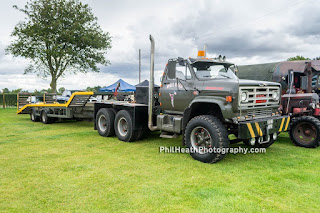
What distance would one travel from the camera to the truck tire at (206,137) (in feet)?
17.1

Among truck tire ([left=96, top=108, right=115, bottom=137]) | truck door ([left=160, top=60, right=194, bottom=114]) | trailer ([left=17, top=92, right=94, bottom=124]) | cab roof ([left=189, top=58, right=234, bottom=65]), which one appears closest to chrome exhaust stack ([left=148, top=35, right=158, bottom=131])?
truck door ([left=160, top=60, right=194, bottom=114])

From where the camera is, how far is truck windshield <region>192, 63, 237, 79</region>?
20.1 feet

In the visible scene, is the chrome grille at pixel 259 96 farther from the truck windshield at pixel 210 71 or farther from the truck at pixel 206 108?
the truck windshield at pixel 210 71

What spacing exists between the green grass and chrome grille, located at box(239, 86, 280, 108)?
1289 mm

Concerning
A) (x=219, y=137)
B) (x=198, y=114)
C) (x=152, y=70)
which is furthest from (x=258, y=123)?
(x=152, y=70)

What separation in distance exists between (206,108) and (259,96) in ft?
4.04

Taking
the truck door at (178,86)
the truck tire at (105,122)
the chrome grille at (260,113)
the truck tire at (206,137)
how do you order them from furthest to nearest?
1. the truck tire at (105,122)
2. the truck door at (178,86)
3. the chrome grille at (260,113)
4. the truck tire at (206,137)

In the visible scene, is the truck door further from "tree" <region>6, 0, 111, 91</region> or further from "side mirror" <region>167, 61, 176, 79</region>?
"tree" <region>6, 0, 111, 91</region>

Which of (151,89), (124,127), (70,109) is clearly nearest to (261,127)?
(151,89)

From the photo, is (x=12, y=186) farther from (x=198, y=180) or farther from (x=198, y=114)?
(x=198, y=114)

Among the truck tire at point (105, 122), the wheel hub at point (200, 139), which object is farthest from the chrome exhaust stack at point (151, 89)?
the truck tire at point (105, 122)

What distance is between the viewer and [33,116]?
1366 centimetres

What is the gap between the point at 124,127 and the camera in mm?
8188

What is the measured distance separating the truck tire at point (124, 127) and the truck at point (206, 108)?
31 millimetres
